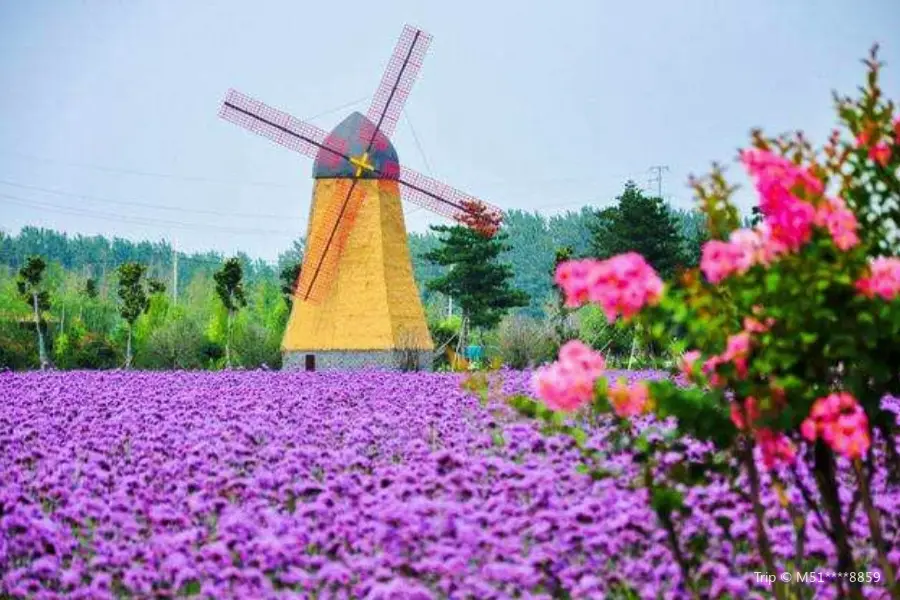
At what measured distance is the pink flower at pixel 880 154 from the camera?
22.9 ft

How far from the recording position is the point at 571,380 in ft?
21.2

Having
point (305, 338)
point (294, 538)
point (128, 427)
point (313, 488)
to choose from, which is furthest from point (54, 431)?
point (305, 338)

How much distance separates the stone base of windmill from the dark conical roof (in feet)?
14.0

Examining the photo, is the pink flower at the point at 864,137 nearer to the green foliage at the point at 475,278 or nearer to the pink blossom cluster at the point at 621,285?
the pink blossom cluster at the point at 621,285

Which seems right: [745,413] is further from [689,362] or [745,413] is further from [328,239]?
[328,239]

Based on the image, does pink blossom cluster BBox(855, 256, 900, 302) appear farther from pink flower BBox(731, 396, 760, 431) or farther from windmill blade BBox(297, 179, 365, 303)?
windmill blade BBox(297, 179, 365, 303)

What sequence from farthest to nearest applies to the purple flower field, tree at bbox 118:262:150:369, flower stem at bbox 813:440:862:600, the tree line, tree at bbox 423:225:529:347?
tree at bbox 423:225:529:347
tree at bbox 118:262:150:369
the tree line
the purple flower field
flower stem at bbox 813:440:862:600

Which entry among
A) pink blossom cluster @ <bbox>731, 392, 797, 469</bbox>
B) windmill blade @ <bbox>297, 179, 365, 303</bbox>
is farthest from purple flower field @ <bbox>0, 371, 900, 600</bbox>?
windmill blade @ <bbox>297, 179, 365, 303</bbox>

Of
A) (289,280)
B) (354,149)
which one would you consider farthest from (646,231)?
(354,149)

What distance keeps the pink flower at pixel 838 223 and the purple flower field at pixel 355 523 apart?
1377mm

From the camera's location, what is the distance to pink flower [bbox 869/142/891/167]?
6.97 metres

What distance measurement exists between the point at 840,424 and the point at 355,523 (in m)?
2.41

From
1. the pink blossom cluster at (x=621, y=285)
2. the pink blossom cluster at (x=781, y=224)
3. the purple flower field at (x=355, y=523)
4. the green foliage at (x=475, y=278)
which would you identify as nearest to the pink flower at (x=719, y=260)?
the pink blossom cluster at (x=781, y=224)

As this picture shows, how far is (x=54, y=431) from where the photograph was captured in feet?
43.3
